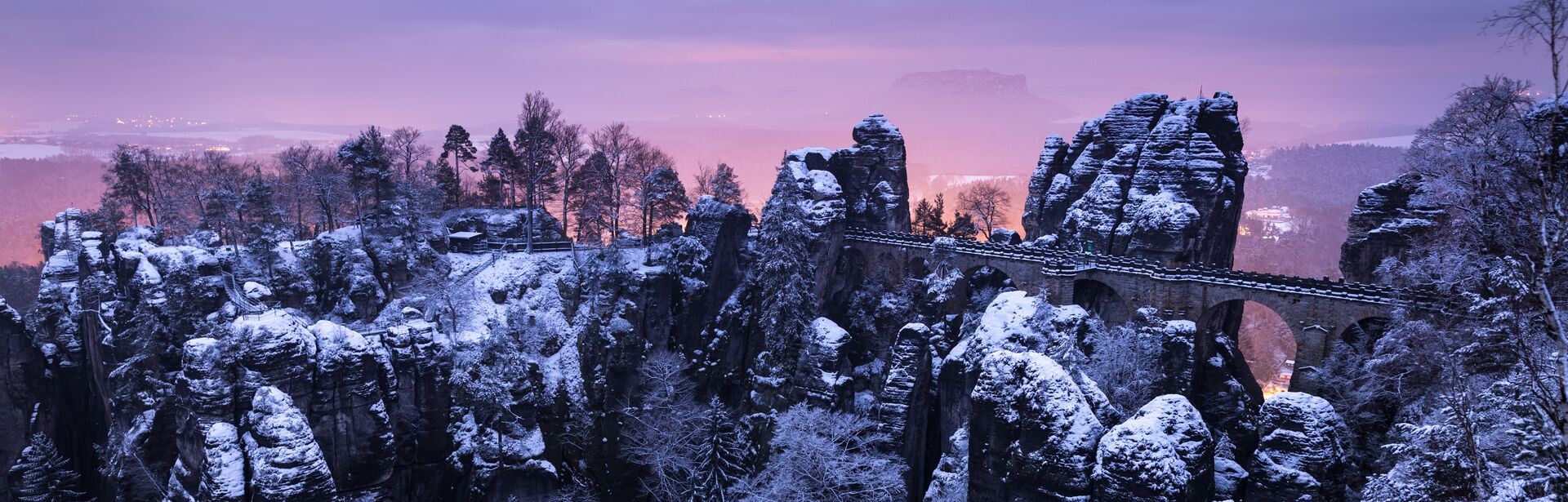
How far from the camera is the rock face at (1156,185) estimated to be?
40.3 m

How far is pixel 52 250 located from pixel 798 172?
4582 centimetres

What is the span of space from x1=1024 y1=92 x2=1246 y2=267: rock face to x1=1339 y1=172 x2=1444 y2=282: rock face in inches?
231

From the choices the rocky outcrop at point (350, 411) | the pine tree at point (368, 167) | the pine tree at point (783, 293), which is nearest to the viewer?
the rocky outcrop at point (350, 411)

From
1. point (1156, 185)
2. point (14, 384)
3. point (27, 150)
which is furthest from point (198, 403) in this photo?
point (27, 150)

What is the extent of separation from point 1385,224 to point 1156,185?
9.66 meters

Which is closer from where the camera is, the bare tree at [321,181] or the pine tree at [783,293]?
the pine tree at [783,293]

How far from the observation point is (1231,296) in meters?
36.2

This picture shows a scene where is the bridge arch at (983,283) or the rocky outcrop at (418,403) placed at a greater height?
the bridge arch at (983,283)

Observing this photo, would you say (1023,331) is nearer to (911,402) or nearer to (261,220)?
(911,402)

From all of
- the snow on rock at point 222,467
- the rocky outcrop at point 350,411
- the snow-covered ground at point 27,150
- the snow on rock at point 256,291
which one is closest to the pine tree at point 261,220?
the snow on rock at point 256,291

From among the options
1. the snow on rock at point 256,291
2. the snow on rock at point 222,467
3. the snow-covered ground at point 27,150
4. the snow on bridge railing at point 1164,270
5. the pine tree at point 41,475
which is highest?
the snow-covered ground at point 27,150

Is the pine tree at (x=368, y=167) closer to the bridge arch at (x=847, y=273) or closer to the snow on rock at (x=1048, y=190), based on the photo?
the bridge arch at (x=847, y=273)

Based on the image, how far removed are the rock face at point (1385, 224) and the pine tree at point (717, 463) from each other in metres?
28.9

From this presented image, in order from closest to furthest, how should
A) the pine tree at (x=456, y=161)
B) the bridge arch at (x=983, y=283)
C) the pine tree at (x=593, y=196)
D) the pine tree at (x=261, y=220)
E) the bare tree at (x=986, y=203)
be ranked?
the bridge arch at (x=983, y=283) → the pine tree at (x=261, y=220) → the pine tree at (x=593, y=196) → the pine tree at (x=456, y=161) → the bare tree at (x=986, y=203)
